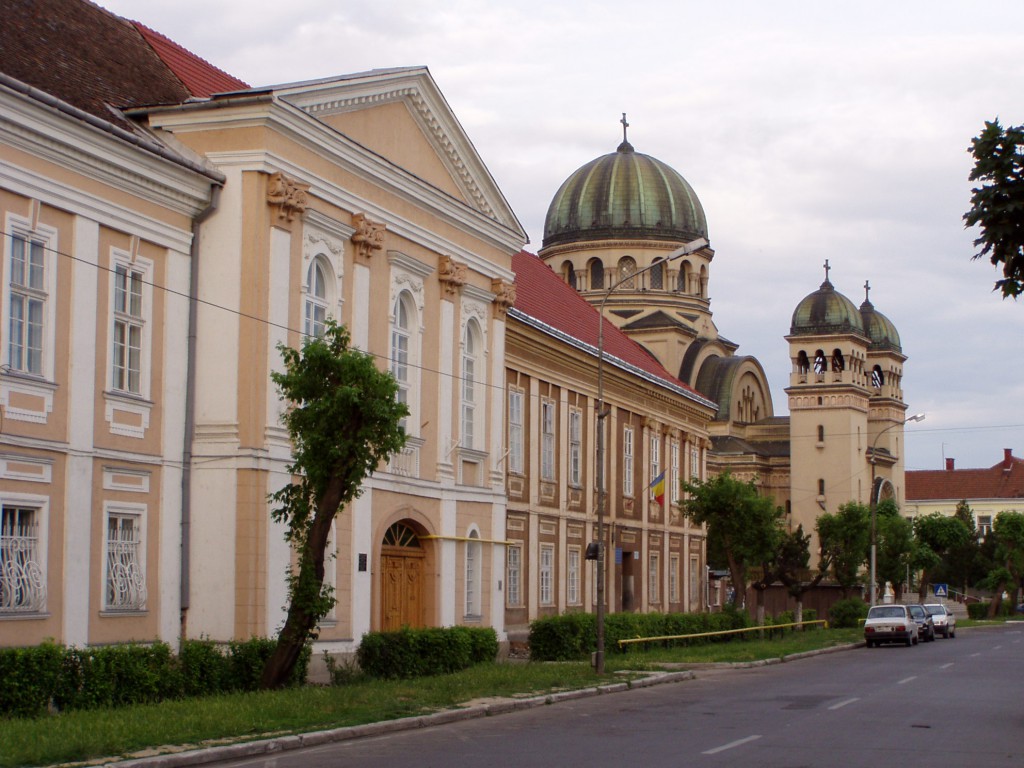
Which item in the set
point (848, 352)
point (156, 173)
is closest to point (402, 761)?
point (156, 173)

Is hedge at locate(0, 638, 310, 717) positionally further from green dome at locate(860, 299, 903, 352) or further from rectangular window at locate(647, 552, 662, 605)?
green dome at locate(860, 299, 903, 352)

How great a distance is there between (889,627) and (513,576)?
14.5 meters

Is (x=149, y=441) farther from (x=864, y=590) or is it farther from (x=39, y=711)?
(x=864, y=590)

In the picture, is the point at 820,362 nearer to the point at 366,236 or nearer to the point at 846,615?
the point at 846,615

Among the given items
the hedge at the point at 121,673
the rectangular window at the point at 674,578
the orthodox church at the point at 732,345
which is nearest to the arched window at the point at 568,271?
the orthodox church at the point at 732,345

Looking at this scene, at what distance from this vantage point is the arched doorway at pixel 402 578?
1187 inches

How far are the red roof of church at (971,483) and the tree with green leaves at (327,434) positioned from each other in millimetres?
132049

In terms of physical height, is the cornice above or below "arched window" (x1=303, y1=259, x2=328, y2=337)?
above

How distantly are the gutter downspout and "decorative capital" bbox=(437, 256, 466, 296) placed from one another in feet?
23.4

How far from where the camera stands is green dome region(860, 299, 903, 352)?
117 metres

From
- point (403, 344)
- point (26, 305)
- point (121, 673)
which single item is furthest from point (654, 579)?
point (26, 305)

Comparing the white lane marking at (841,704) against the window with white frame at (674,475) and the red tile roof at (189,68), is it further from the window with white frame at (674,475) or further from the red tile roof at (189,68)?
the window with white frame at (674,475)

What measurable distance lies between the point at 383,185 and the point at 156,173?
248 inches

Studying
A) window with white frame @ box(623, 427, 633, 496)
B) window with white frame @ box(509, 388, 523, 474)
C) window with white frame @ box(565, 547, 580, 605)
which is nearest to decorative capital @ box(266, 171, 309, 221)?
window with white frame @ box(509, 388, 523, 474)
